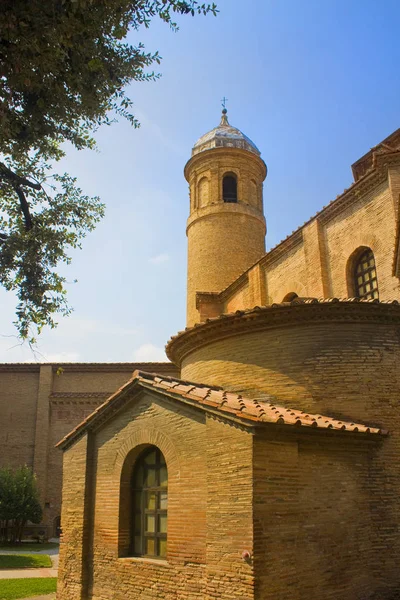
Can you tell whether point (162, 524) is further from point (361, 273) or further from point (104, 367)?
point (104, 367)

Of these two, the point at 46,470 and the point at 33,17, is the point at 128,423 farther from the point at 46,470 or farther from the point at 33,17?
the point at 46,470

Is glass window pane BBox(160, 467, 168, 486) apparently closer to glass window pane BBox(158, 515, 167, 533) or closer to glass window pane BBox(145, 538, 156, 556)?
glass window pane BBox(158, 515, 167, 533)

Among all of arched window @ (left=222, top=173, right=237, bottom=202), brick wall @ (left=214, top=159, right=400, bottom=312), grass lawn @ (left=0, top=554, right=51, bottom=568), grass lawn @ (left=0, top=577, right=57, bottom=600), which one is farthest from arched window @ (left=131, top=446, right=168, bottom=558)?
arched window @ (left=222, top=173, right=237, bottom=202)

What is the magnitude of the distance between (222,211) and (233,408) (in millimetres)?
17145

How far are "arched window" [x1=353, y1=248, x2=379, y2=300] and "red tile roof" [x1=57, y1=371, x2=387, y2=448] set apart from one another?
197 inches

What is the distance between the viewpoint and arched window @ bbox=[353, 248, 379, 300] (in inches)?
473

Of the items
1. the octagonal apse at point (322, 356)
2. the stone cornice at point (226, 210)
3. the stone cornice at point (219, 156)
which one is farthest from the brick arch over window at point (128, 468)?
the stone cornice at point (219, 156)

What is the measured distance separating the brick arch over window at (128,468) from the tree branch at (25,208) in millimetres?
4097

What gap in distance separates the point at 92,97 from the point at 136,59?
1039 millimetres

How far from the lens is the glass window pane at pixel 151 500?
26.0ft

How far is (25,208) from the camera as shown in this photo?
9.17 meters

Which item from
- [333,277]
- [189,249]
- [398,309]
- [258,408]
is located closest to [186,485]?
[258,408]

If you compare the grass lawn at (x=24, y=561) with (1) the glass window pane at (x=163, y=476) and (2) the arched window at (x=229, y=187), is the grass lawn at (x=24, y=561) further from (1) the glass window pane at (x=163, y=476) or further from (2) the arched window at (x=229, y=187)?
(2) the arched window at (x=229, y=187)

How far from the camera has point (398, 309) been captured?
8211 millimetres
